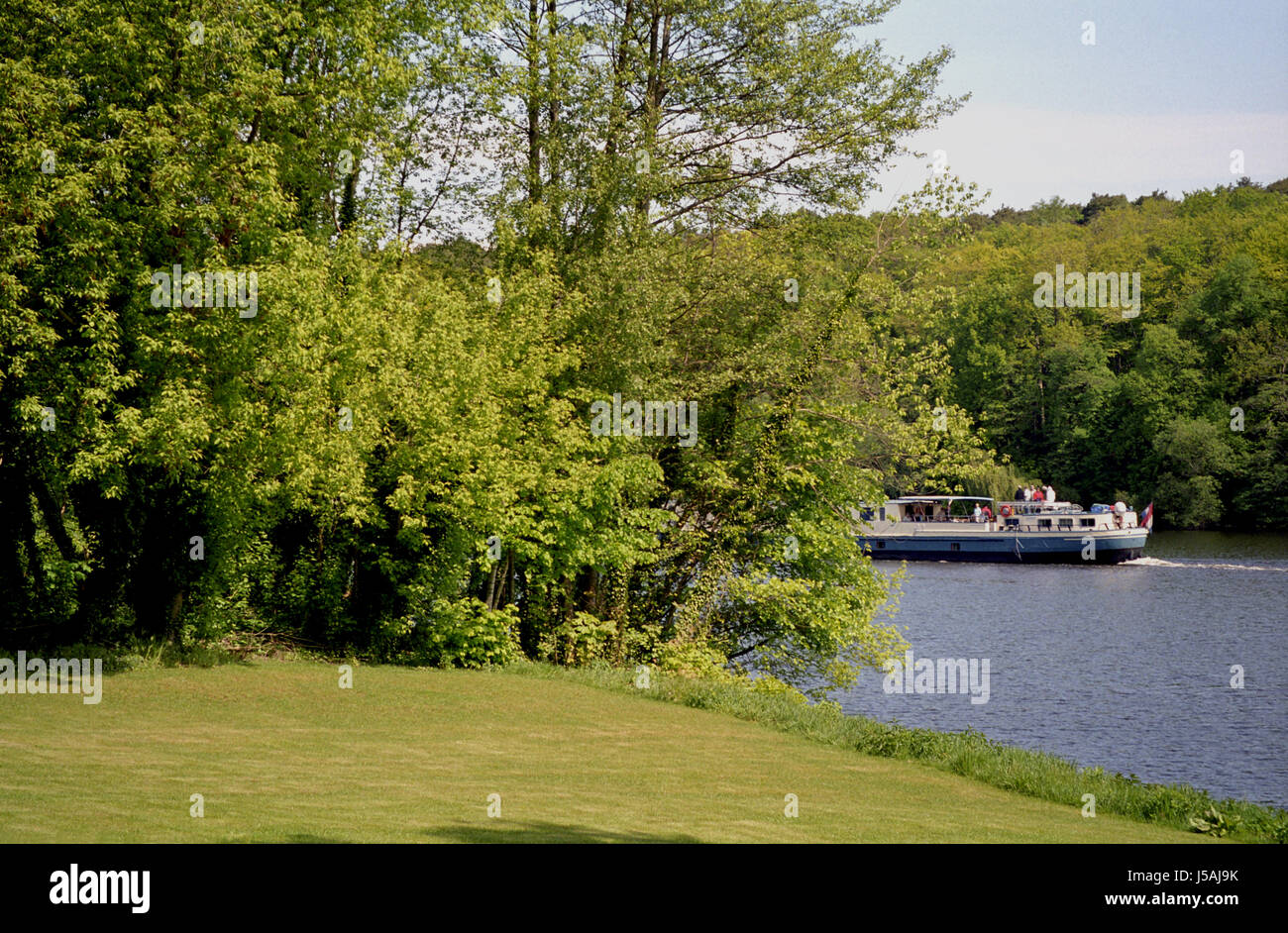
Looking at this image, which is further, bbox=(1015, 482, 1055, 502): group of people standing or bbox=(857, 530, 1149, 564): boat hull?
bbox=(1015, 482, 1055, 502): group of people standing

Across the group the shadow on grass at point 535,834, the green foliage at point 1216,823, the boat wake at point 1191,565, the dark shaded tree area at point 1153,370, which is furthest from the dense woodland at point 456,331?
the dark shaded tree area at point 1153,370

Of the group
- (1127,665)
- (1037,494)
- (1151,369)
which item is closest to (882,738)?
(1127,665)

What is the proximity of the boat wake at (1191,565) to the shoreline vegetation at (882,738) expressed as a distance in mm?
47114

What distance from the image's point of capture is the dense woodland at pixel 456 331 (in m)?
21.8

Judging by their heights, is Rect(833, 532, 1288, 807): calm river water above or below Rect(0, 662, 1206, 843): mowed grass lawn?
below

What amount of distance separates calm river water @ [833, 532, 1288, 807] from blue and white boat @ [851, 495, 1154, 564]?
11.4 ft

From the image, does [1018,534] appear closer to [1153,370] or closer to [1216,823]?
[1153,370]

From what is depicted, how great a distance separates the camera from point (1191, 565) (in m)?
69.2

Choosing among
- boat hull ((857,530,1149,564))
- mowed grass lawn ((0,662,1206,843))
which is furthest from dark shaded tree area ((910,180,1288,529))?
mowed grass lawn ((0,662,1206,843))

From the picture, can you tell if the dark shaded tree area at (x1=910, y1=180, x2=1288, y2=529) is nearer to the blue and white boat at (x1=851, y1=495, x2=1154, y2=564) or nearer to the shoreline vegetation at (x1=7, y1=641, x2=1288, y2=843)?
the blue and white boat at (x1=851, y1=495, x2=1154, y2=564)

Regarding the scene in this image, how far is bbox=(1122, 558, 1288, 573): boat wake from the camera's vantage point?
6581 cm
